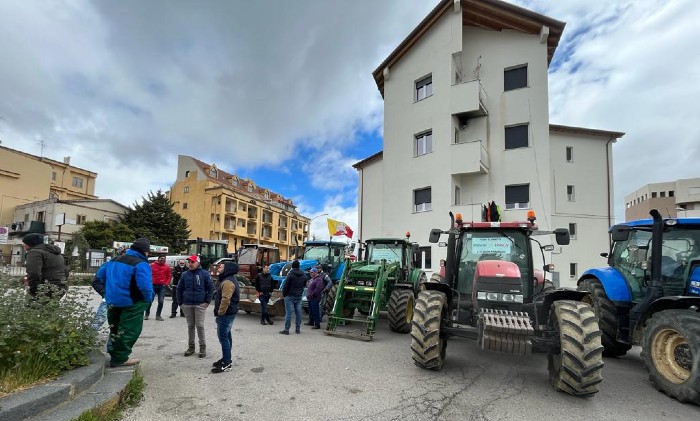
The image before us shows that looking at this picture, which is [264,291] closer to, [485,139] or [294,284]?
[294,284]

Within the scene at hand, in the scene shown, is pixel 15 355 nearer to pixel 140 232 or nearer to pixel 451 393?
pixel 451 393

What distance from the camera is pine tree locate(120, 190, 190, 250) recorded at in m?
37.5

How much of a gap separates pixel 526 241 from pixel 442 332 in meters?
2.15

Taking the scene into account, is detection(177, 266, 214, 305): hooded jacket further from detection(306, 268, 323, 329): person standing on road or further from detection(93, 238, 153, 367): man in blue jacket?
detection(306, 268, 323, 329): person standing on road

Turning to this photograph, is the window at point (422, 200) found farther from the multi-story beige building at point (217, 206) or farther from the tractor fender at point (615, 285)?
the multi-story beige building at point (217, 206)

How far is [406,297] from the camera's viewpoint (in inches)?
344

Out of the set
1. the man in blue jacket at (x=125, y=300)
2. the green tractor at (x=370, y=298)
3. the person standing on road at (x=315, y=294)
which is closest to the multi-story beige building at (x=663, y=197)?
the green tractor at (x=370, y=298)

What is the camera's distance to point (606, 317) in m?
6.23

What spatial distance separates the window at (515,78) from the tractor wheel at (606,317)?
13821 millimetres

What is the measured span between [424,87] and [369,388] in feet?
56.8

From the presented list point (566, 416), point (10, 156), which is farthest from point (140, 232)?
point (566, 416)

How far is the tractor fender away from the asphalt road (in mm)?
1146

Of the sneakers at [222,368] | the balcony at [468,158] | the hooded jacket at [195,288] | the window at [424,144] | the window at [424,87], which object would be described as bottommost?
the sneakers at [222,368]

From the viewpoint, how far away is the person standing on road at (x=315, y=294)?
922 cm
